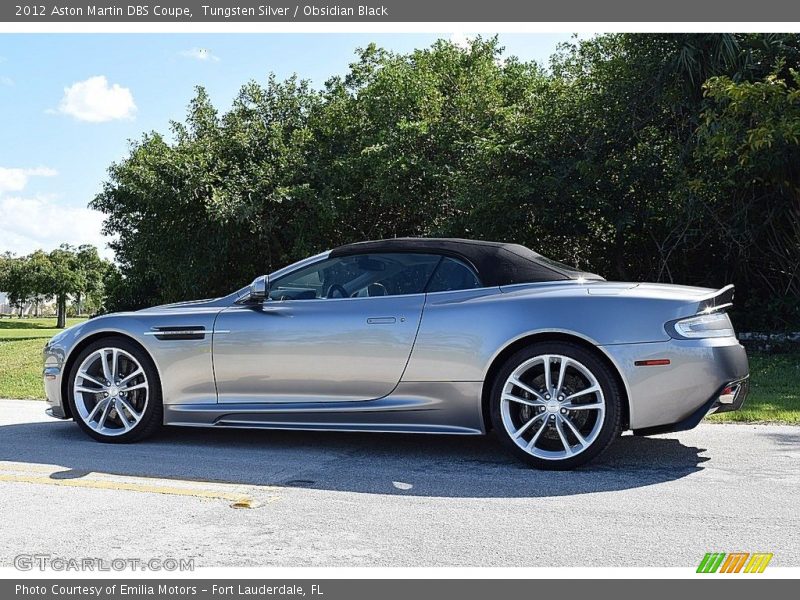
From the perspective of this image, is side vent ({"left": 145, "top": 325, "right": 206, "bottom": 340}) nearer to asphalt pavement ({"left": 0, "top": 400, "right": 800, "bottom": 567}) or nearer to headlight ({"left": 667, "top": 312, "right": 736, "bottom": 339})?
asphalt pavement ({"left": 0, "top": 400, "right": 800, "bottom": 567})

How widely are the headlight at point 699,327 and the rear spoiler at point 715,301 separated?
0.13ft

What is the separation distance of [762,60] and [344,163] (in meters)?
9.87

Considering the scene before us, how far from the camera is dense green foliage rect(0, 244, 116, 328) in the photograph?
64750 mm

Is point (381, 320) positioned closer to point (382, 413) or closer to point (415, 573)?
point (382, 413)

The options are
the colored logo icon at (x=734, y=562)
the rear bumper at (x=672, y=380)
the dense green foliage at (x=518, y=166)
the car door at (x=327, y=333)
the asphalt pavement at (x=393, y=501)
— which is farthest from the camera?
the dense green foliage at (x=518, y=166)

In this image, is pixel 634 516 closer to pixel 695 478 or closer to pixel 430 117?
pixel 695 478

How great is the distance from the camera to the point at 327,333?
5.55m

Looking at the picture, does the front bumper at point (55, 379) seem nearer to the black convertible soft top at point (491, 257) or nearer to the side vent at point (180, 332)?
the side vent at point (180, 332)

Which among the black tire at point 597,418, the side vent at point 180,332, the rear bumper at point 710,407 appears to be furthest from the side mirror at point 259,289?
the rear bumper at point 710,407

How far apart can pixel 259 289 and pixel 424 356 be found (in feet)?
4.28

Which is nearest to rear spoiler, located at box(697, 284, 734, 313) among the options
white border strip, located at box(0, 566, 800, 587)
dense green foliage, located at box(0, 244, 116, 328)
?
white border strip, located at box(0, 566, 800, 587)

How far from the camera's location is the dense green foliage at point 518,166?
12.8 metres

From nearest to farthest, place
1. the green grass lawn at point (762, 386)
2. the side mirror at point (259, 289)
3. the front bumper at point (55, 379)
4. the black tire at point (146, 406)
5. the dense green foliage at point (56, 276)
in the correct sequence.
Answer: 1. the side mirror at point (259, 289)
2. the black tire at point (146, 406)
3. the front bumper at point (55, 379)
4. the green grass lawn at point (762, 386)
5. the dense green foliage at point (56, 276)

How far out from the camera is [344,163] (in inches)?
779
